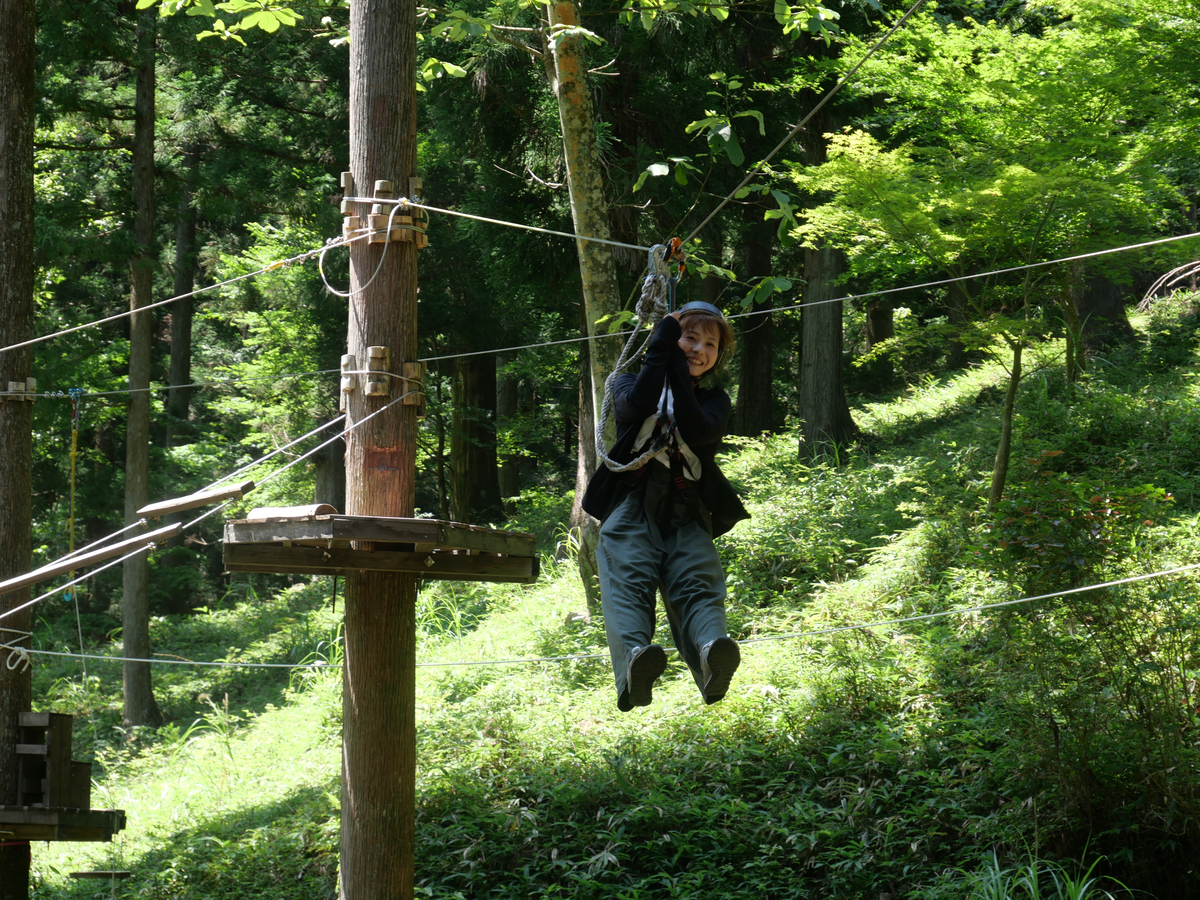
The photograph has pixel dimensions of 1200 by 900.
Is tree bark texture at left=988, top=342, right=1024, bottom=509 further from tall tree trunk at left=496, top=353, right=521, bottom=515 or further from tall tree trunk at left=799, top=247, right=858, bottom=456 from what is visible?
tall tree trunk at left=496, top=353, right=521, bottom=515

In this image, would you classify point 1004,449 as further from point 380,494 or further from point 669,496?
point 380,494

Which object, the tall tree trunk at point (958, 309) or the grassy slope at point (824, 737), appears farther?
the tall tree trunk at point (958, 309)

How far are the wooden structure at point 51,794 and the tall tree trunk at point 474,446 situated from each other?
9644 mm

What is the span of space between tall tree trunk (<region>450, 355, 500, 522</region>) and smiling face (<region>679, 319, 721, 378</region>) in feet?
40.3

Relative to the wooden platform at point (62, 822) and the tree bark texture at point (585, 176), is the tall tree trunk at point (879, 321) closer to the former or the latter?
the tree bark texture at point (585, 176)

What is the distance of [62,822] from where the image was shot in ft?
23.1

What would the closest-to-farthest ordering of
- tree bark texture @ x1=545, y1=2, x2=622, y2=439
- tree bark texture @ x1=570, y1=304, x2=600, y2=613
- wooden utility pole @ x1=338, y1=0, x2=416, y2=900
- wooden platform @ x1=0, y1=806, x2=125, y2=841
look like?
wooden utility pole @ x1=338, y1=0, x2=416, y2=900, wooden platform @ x1=0, y1=806, x2=125, y2=841, tree bark texture @ x1=545, y1=2, x2=622, y2=439, tree bark texture @ x1=570, y1=304, x2=600, y2=613

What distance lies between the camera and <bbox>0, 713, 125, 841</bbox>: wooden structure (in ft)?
23.2

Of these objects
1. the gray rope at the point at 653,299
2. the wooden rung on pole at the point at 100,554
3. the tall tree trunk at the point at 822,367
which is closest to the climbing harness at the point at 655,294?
the gray rope at the point at 653,299

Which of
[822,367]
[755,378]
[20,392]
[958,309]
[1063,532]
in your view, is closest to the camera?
[1063,532]

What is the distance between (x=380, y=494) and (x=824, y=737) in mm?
3972

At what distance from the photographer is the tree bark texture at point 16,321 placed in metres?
7.71

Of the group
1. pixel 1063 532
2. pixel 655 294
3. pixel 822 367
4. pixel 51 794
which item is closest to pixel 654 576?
pixel 655 294

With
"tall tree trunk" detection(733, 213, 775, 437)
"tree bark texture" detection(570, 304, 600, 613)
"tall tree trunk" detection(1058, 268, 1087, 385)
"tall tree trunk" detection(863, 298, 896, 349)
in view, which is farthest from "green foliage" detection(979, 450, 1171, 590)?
"tall tree trunk" detection(863, 298, 896, 349)
